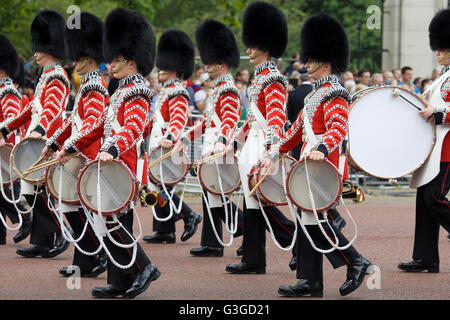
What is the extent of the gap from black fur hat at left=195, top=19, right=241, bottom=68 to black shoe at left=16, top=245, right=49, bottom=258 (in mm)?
2132

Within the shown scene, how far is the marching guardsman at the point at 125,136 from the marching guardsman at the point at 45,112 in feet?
5.12

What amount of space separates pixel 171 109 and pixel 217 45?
69cm

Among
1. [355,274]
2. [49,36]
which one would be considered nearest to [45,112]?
[49,36]

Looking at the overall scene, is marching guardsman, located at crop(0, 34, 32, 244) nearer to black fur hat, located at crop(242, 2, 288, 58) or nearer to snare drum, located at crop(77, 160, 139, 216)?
black fur hat, located at crop(242, 2, 288, 58)

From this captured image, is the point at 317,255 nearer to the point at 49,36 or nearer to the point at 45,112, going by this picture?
the point at 45,112

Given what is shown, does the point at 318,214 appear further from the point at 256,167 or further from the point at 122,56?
the point at 122,56

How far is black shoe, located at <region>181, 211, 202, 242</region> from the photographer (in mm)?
10297

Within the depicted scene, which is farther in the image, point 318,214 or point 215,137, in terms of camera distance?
point 215,137

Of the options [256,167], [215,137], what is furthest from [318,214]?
[215,137]

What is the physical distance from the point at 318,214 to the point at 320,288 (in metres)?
0.48

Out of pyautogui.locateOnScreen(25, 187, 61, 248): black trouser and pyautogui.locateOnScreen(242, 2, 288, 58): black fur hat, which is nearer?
pyautogui.locateOnScreen(242, 2, 288, 58): black fur hat

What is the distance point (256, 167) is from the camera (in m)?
7.63

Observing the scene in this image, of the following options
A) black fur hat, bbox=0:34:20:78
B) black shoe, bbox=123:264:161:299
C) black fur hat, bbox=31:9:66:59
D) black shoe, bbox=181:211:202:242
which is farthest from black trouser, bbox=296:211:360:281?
black fur hat, bbox=0:34:20:78

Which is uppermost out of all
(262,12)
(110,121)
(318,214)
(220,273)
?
(262,12)
